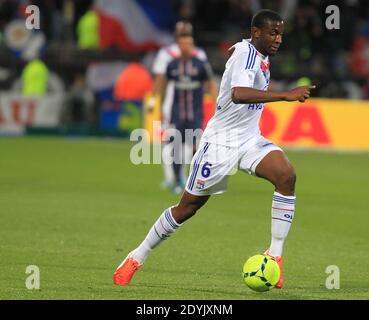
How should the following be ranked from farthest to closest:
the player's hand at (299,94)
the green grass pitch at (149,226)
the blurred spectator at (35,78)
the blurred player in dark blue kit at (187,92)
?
the blurred spectator at (35,78) → the blurred player in dark blue kit at (187,92) → the green grass pitch at (149,226) → the player's hand at (299,94)

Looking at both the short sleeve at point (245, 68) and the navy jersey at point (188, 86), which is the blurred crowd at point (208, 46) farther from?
the short sleeve at point (245, 68)

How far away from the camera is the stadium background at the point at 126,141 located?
10.7 meters

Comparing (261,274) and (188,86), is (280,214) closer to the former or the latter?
(261,274)

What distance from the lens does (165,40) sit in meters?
31.0

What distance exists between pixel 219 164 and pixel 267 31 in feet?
3.79

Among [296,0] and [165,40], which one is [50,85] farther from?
[296,0]

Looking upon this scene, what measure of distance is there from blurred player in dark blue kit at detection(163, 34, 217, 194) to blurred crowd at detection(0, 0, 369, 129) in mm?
11476

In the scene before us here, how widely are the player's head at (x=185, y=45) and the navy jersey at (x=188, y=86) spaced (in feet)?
0.36

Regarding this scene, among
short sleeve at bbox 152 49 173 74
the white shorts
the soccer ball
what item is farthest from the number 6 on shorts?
short sleeve at bbox 152 49 173 74

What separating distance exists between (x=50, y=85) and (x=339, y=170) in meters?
10.6

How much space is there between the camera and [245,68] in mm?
9203

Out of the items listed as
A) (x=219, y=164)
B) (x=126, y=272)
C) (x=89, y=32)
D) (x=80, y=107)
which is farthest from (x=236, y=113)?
(x=89, y=32)

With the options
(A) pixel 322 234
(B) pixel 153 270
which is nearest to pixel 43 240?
(B) pixel 153 270

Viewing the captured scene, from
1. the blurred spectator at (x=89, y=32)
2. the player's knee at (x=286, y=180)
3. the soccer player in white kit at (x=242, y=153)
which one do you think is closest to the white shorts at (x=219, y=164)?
the soccer player in white kit at (x=242, y=153)
